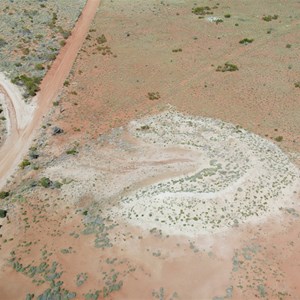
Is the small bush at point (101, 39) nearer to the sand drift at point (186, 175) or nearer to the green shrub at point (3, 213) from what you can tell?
the sand drift at point (186, 175)

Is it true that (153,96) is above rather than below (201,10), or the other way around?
below

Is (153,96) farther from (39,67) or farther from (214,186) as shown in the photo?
(214,186)

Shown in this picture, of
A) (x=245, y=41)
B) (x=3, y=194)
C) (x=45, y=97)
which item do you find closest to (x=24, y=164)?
(x=3, y=194)

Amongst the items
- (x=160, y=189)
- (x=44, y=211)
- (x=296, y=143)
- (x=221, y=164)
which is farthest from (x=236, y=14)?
→ (x=44, y=211)

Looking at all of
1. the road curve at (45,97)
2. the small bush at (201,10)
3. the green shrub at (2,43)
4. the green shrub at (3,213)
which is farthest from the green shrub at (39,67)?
the small bush at (201,10)

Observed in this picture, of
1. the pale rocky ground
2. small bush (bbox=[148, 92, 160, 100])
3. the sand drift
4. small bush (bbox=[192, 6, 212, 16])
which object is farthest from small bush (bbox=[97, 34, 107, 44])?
the sand drift
